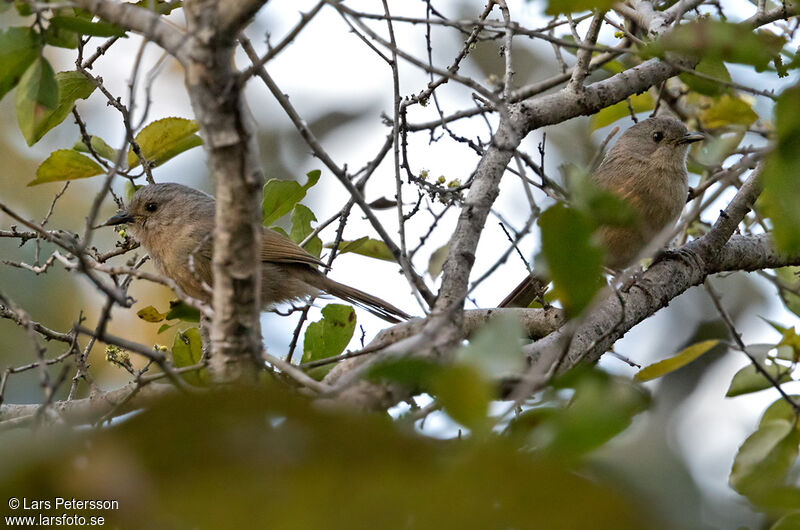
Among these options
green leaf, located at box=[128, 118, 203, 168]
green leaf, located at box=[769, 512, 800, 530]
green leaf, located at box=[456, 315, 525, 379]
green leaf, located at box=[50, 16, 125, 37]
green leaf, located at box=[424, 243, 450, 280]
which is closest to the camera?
green leaf, located at box=[456, 315, 525, 379]

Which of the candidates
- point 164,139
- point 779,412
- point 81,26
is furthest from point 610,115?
point 81,26

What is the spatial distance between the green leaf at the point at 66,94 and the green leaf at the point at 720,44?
2671 mm

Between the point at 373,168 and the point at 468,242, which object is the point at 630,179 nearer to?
the point at 373,168

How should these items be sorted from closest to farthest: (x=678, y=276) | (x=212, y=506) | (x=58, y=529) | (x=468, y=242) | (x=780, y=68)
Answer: (x=212, y=506) < (x=58, y=529) < (x=780, y=68) < (x=468, y=242) < (x=678, y=276)

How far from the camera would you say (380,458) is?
119 cm

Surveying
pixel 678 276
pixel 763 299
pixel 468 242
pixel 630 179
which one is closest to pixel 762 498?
pixel 468 242

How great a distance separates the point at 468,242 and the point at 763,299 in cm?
839

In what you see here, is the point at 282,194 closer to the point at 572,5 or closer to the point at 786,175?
the point at 572,5

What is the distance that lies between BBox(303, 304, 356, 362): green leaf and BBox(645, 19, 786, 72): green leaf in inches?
99.2

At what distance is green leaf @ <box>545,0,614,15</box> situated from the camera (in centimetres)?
163

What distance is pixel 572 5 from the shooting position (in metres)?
1.65

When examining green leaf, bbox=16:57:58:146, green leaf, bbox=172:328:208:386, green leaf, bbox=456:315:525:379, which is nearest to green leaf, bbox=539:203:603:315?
green leaf, bbox=456:315:525:379

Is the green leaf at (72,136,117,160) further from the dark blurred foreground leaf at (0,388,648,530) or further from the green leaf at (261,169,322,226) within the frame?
the dark blurred foreground leaf at (0,388,648,530)

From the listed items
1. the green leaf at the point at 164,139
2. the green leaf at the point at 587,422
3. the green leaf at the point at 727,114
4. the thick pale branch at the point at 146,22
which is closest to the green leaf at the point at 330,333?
the green leaf at the point at 164,139
